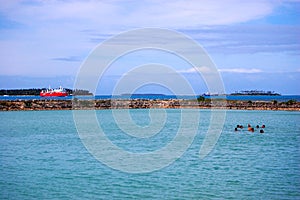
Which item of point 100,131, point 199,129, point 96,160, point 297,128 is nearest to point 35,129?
point 100,131

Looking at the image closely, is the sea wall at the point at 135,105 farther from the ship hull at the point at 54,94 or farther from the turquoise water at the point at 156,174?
the ship hull at the point at 54,94

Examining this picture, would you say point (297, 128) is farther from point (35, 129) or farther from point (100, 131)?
point (35, 129)

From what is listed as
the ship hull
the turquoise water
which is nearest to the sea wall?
the turquoise water

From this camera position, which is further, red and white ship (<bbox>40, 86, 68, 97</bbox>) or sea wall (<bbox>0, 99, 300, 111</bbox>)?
red and white ship (<bbox>40, 86, 68, 97</bbox>)

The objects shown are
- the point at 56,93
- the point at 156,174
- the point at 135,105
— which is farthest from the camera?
the point at 56,93

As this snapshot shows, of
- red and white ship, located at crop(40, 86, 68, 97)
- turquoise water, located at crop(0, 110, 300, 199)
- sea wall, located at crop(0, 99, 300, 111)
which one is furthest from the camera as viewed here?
red and white ship, located at crop(40, 86, 68, 97)

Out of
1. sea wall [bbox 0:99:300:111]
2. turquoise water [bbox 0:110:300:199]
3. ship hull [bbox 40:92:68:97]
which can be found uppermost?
ship hull [bbox 40:92:68:97]

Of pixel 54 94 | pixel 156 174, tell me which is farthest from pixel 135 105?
pixel 54 94

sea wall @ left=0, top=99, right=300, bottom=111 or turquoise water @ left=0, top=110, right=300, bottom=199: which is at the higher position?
sea wall @ left=0, top=99, right=300, bottom=111

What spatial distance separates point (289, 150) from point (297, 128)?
16.4m

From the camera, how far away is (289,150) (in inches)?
1129

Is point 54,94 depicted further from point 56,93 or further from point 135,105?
point 135,105

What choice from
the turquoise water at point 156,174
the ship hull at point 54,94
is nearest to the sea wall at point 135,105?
the turquoise water at point 156,174

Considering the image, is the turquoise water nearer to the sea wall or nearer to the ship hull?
the sea wall
